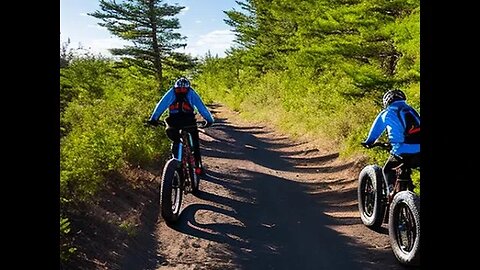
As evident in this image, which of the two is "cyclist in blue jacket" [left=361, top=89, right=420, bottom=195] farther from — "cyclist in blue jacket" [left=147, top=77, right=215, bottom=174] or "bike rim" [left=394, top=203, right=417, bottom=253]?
"cyclist in blue jacket" [left=147, top=77, right=215, bottom=174]

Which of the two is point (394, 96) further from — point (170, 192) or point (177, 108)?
point (177, 108)

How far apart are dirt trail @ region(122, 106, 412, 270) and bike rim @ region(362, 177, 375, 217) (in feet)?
0.83

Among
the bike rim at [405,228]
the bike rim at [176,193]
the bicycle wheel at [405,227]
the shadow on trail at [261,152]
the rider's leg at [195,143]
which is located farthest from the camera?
the shadow on trail at [261,152]

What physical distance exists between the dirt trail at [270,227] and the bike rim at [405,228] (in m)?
0.27

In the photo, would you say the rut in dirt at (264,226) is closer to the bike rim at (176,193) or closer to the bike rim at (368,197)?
the bike rim at (176,193)

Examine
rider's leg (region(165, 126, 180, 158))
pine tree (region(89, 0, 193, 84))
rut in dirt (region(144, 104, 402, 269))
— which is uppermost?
pine tree (region(89, 0, 193, 84))

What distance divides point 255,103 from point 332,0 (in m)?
14.6

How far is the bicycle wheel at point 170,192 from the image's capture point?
21.3ft

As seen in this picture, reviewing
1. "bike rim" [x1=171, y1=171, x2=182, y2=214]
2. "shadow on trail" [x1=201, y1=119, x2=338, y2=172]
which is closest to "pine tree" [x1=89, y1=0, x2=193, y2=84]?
"shadow on trail" [x1=201, y1=119, x2=338, y2=172]

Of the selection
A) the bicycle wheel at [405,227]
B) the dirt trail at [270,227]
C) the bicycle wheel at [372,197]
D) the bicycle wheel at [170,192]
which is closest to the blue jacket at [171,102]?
the bicycle wheel at [170,192]

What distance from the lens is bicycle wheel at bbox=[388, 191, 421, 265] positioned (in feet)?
16.0

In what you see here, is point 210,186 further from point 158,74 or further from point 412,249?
point 158,74

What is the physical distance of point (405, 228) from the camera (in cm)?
525
